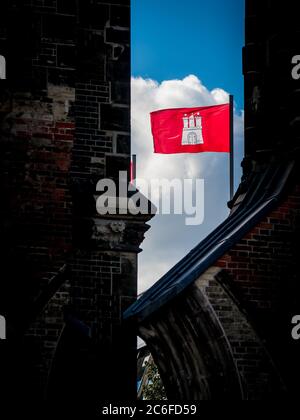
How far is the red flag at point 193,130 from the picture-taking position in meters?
22.6

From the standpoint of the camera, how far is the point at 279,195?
13703mm

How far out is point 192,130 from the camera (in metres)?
22.7

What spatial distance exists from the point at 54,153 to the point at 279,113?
10.9 ft

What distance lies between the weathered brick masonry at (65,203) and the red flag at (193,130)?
8328mm

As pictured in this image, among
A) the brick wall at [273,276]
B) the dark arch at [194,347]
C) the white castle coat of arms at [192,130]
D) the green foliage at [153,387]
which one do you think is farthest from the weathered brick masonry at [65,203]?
the green foliage at [153,387]

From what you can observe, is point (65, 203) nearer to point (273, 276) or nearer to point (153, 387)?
point (273, 276)

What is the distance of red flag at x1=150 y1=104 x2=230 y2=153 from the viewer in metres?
22.6

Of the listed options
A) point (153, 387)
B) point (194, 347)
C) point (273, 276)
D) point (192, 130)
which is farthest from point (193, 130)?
point (153, 387)

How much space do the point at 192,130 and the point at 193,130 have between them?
2cm

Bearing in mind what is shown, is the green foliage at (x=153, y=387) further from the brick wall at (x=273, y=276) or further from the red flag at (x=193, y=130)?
the brick wall at (x=273, y=276)

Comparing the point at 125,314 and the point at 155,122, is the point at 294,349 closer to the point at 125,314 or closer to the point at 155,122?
the point at 125,314

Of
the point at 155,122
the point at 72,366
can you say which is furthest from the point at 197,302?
the point at 155,122

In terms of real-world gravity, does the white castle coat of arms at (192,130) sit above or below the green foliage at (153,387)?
above

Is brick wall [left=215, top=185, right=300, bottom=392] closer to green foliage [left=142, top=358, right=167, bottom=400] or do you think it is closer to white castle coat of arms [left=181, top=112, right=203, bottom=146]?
white castle coat of arms [left=181, top=112, right=203, bottom=146]
